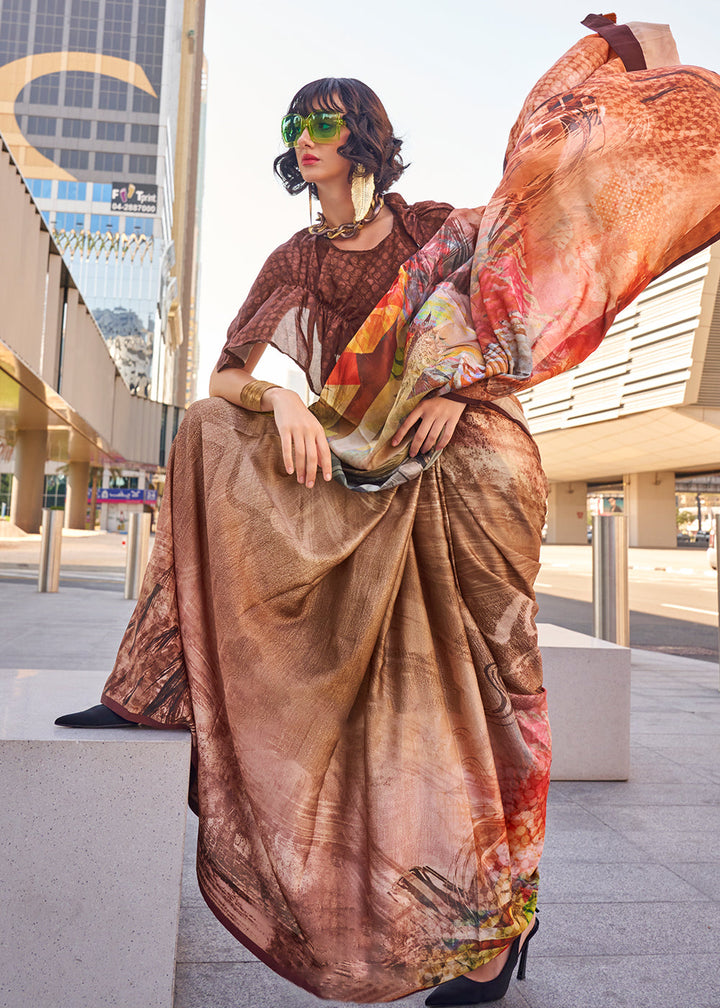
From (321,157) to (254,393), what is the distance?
0.55 meters

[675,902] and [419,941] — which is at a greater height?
[419,941]

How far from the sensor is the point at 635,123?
1577 mm

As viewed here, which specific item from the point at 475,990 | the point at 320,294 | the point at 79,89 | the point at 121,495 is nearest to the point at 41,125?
the point at 79,89

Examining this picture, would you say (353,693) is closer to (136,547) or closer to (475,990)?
(475,990)

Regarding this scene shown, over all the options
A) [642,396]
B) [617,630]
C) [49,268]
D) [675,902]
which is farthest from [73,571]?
[642,396]

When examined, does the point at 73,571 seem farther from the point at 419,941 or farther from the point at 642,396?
the point at 642,396

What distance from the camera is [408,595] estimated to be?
1.58 m

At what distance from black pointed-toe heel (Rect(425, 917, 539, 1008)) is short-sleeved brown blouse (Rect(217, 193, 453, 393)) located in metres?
1.29

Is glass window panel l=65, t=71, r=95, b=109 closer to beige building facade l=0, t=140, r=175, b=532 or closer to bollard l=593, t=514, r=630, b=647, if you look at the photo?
beige building facade l=0, t=140, r=175, b=532

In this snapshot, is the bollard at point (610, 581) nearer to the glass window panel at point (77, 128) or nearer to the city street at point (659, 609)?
the city street at point (659, 609)

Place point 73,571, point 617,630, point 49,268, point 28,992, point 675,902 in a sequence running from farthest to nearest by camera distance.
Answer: point 49,268 < point 73,571 < point 617,630 < point 675,902 < point 28,992

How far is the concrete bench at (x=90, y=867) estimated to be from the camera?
1.43m

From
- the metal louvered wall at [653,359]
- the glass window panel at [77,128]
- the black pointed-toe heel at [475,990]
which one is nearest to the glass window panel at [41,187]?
the glass window panel at [77,128]

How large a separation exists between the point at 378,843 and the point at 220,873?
32cm
